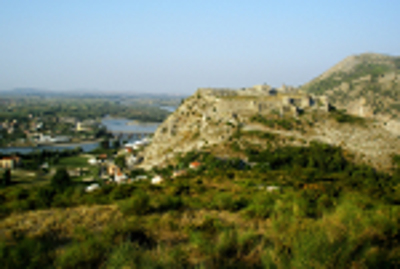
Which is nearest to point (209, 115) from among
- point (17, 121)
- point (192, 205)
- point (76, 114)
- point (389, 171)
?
point (389, 171)

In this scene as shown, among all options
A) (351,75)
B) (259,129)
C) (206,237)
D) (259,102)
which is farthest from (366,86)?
(206,237)

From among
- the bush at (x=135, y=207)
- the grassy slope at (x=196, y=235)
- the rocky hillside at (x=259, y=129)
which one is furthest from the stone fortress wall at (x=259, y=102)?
the bush at (x=135, y=207)

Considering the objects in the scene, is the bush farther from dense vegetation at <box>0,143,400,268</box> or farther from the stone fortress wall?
the stone fortress wall

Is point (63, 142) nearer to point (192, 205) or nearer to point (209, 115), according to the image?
point (209, 115)

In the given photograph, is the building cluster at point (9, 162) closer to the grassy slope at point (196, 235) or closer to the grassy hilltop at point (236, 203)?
the grassy hilltop at point (236, 203)

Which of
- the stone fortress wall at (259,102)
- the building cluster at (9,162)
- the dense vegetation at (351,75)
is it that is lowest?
the building cluster at (9,162)

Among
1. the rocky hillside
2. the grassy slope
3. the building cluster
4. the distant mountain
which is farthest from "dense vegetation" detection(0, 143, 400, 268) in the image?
the distant mountain
